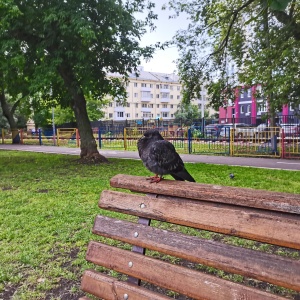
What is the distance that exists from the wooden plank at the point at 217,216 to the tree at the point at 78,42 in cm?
737

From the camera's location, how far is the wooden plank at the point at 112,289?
1.69 meters

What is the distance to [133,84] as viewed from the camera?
222 feet

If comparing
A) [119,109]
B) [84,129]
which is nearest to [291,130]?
[84,129]

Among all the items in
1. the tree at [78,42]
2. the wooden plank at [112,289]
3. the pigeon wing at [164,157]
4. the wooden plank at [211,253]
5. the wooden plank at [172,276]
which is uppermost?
the tree at [78,42]

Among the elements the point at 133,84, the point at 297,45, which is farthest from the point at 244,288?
the point at 133,84

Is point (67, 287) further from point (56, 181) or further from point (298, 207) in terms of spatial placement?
point (56, 181)

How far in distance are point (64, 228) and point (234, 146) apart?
450 inches

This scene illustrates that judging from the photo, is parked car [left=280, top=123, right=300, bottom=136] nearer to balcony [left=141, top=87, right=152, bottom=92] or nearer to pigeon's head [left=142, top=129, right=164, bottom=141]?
pigeon's head [left=142, top=129, right=164, bottom=141]

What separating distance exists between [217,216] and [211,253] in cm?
18

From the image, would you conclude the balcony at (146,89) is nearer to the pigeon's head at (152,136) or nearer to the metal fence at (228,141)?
the metal fence at (228,141)

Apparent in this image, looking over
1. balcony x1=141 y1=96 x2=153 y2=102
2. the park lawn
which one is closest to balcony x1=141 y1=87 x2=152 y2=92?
balcony x1=141 y1=96 x2=153 y2=102

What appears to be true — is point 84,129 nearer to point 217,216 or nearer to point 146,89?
point 217,216

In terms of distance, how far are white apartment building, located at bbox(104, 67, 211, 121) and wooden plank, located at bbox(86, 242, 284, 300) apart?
213 ft

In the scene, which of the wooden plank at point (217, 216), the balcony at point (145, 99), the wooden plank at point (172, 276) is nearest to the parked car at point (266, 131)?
the wooden plank at point (217, 216)
